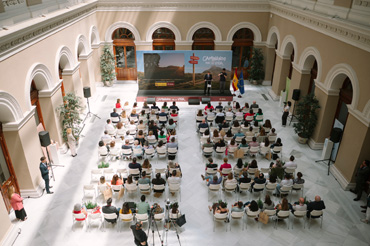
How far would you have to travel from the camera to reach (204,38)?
67.9ft

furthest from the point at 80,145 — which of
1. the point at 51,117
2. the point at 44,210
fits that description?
the point at 44,210

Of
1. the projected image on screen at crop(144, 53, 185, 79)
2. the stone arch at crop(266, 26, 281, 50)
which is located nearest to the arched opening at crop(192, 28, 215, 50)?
the projected image on screen at crop(144, 53, 185, 79)

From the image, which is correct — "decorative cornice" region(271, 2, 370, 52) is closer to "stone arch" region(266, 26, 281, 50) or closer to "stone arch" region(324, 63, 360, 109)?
"stone arch" region(324, 63, 360, 109)

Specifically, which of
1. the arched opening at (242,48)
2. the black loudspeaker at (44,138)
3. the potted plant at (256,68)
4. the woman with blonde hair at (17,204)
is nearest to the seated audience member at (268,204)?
the woman with blonde hair at (17,204)

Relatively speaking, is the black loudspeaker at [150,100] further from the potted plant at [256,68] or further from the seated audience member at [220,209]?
the seated audience member at [220,209]

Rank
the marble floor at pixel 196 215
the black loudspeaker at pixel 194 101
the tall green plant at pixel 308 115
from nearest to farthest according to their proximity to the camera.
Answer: the marble floor at pixel 196 215
the tall green plant at pixel 308 115
the black loudspeaker at pixel 194 101

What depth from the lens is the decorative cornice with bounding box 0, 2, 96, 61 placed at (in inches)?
331

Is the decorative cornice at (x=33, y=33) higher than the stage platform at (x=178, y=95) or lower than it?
higher

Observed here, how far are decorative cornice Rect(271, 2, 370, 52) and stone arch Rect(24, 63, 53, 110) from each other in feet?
34.7

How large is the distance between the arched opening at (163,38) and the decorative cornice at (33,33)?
6118mm

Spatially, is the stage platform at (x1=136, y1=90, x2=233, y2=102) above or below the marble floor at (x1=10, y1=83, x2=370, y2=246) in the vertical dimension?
above

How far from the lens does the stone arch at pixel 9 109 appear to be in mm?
8602

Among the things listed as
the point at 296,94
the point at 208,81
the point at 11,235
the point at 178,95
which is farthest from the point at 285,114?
the point at 11,235

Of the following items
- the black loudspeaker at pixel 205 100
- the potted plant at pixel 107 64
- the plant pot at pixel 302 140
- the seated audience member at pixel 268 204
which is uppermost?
the potted plant at pixel 107 64
